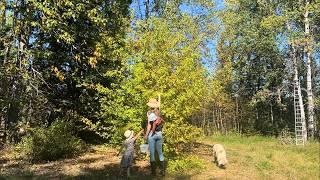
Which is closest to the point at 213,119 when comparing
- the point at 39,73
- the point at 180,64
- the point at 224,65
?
the point at 224,65

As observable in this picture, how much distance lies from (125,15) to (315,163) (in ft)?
37.3

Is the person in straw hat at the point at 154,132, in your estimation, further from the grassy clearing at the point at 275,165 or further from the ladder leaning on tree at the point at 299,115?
the ladder leaning on tree at the point at 299,115

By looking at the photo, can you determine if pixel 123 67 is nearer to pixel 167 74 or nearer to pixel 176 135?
pixel 167 74

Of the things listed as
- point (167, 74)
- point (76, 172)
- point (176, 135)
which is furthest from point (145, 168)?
point (167, 74)

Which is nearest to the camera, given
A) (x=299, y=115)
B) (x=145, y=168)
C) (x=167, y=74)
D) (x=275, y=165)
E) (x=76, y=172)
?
(x=76, y=172)

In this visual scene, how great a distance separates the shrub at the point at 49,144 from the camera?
47.8ft

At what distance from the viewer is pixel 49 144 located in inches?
578

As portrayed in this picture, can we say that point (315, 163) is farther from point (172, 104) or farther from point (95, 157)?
point (95, 157)

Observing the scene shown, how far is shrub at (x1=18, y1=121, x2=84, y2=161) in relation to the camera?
14555mm

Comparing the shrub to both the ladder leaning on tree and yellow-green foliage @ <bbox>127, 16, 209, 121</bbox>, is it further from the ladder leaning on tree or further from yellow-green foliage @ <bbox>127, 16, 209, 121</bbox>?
the ladder leaning on tree

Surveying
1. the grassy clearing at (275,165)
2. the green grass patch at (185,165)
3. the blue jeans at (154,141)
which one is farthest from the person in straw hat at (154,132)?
the grassy clearing at (275,165)

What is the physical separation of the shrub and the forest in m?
0.03

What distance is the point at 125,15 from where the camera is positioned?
21.8 meters

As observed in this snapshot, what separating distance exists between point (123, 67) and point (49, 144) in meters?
3.49
